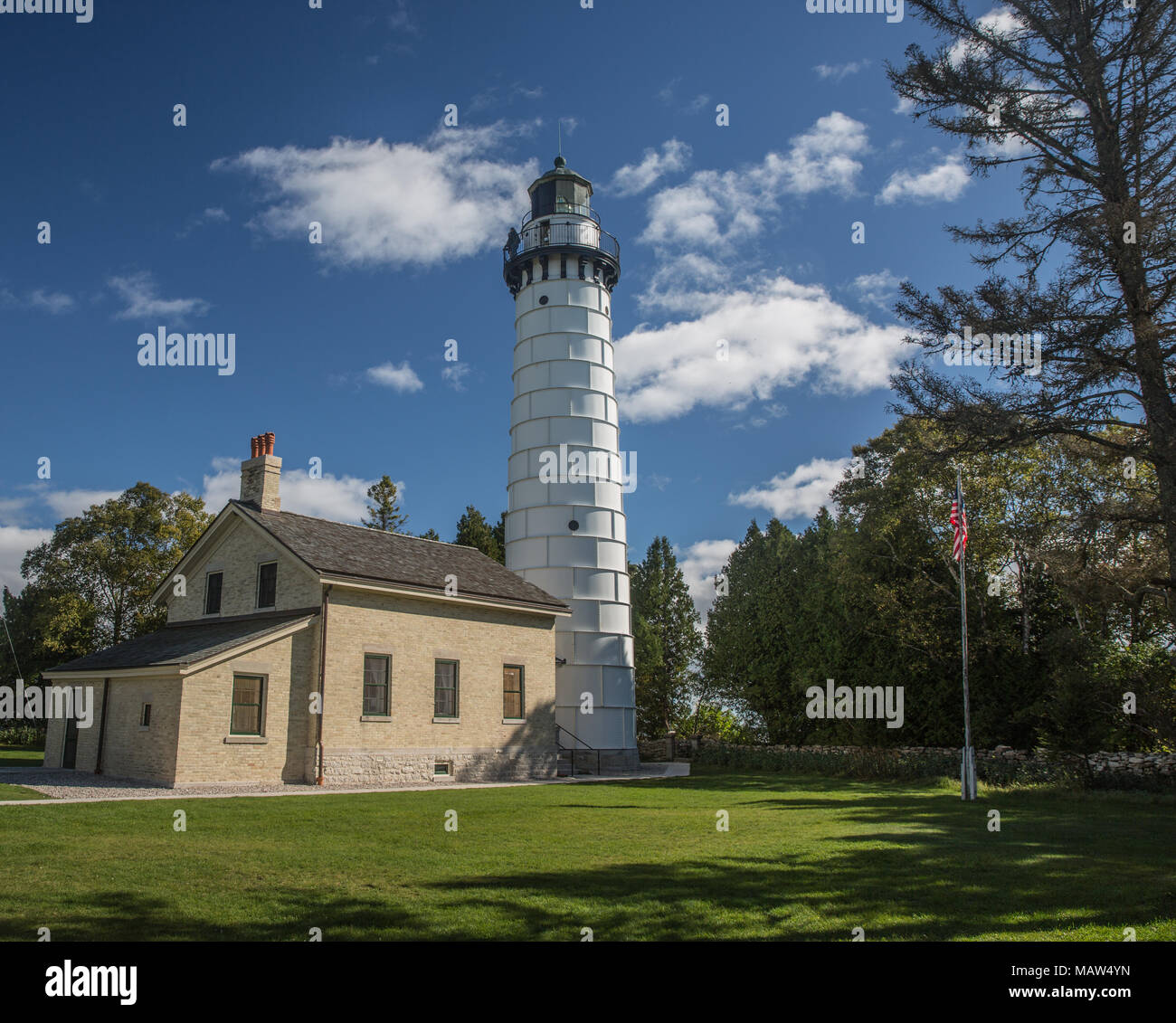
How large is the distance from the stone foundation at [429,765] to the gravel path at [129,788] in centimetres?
27

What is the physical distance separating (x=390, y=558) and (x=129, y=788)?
330 inches

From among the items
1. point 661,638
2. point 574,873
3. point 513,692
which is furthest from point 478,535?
point 574,873

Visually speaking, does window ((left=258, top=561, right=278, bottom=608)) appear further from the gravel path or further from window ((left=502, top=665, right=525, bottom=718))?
window ((left=502, top=665, right=525, bottom=718))

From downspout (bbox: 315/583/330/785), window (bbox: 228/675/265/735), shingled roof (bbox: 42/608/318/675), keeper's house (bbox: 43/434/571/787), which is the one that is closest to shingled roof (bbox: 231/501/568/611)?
keeper's house (bbox: 43/434/571/787)

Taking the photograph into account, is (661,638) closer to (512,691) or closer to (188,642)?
(512,691)

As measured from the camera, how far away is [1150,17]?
10703 mm

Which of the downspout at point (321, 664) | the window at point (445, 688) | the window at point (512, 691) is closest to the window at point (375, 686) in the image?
the downspout at point (321, 664)

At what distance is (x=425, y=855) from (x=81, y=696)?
1550cm

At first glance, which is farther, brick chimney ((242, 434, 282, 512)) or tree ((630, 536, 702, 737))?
tree ((630, 536, 702, 737))

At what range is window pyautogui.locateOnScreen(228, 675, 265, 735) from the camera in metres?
18.5

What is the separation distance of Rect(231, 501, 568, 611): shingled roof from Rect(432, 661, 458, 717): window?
1.98 meters

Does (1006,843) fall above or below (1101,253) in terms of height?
below
